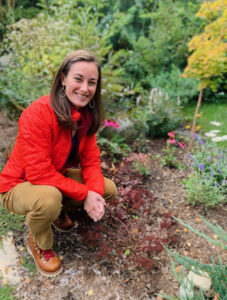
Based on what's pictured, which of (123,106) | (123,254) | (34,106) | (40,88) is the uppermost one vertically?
(34,106)

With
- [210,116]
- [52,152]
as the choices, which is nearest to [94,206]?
[52,152]

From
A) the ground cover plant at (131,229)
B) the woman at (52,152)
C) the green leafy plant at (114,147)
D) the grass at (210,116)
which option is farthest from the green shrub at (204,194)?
the grass at (210,116)

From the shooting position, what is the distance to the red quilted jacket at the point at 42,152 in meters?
1.76

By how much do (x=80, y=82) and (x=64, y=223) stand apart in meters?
1.27

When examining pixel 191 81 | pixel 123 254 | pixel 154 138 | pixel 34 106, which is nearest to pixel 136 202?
pixel 123 254

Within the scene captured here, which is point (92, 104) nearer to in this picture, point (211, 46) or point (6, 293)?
point (6, 293)

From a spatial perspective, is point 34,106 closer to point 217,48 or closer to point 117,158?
point 117,158

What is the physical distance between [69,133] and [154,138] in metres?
2.61

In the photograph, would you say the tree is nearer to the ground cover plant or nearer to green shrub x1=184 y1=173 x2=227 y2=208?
green shrub x1=184 y1=173 x2=227 y2=208

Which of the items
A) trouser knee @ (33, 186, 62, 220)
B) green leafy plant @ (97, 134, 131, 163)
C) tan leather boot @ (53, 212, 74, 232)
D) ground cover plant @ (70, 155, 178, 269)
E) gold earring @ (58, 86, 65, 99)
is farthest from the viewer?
green leafy plant @ (97, 134, 131, 163)

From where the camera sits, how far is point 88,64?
5.91 feet

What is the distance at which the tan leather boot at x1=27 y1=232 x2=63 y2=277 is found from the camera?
6.48 ft

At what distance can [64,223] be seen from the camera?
2.35 metres

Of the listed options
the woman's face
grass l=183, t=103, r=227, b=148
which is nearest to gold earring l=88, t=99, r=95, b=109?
the woman's face
